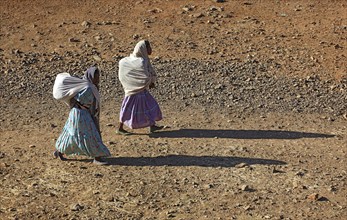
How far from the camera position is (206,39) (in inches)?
619

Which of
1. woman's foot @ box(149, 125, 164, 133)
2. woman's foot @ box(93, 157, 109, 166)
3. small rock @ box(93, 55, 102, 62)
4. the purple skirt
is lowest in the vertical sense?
woman's foot @ box(149, 125, 164, 133)

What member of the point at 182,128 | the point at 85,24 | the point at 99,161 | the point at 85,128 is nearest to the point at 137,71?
the point at 182,128

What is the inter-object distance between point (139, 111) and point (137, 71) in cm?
60

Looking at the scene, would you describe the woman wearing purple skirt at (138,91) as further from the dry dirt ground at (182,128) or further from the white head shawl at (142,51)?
the dry dirt ground at (182,128)

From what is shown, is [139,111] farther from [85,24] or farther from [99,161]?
[85,24]

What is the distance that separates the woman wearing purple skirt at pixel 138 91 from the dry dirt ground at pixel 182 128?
0.25 metres

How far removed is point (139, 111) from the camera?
470 inches

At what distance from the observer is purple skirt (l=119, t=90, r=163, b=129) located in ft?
39.1

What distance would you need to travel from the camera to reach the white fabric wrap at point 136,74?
38.7ft

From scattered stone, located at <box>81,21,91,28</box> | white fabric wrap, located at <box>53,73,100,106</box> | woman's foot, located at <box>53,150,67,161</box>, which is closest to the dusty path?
woman's foot, located at <box>53,150,67,161</box>

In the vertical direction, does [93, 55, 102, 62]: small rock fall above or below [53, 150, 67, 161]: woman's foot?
above

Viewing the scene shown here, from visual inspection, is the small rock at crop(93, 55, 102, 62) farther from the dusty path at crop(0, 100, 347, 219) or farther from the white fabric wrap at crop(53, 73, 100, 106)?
the white fabric wrap at crop(53, 73, 100, 106)

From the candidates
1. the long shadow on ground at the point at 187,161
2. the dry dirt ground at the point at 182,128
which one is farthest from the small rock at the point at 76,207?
the long shadow on ground at the point at 187,161

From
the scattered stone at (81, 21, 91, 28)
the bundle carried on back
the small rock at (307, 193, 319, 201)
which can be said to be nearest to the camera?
the small rock at (307, 193, 319, 201)
